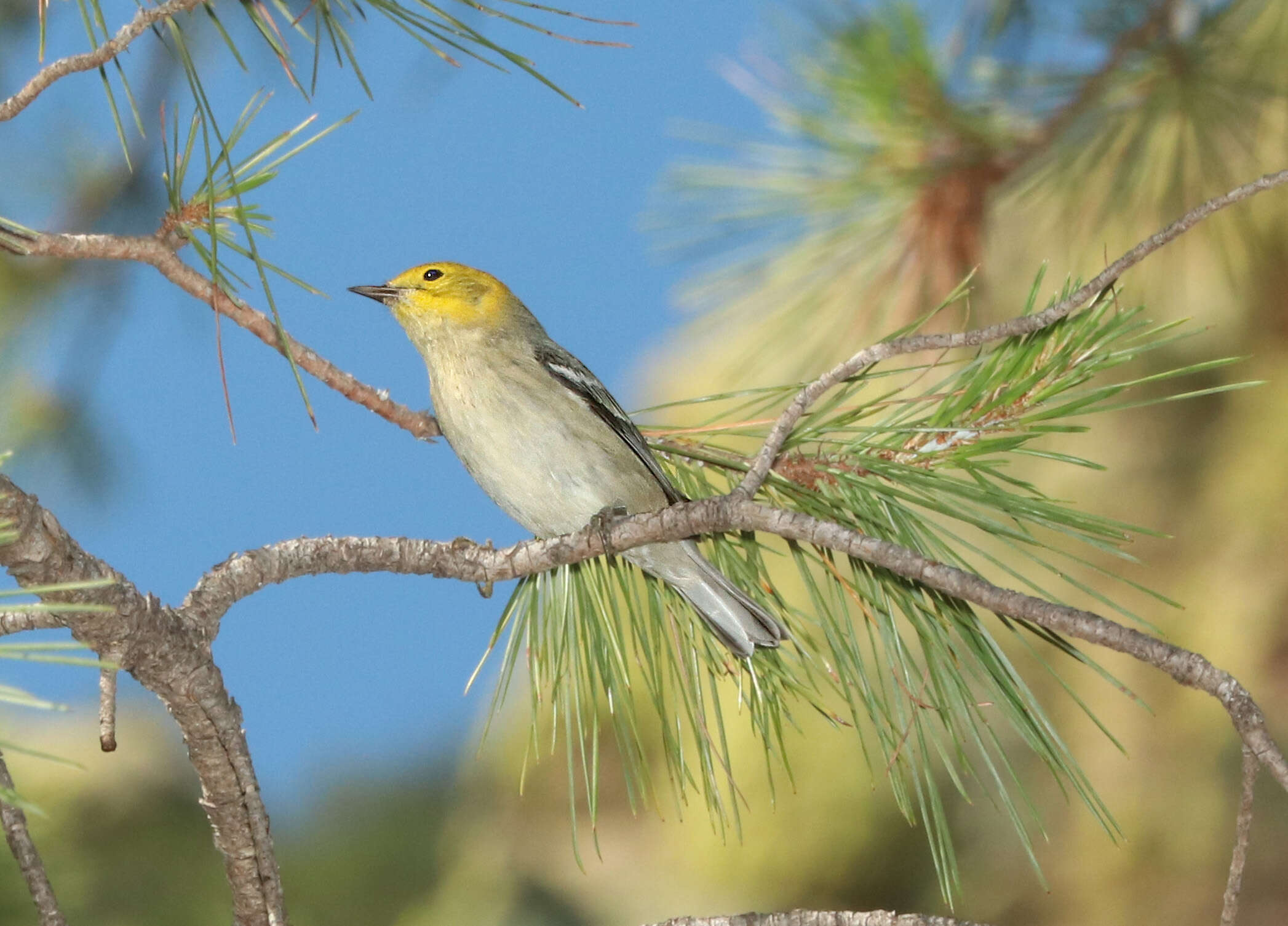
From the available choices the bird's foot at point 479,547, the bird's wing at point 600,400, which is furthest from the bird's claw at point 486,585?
the bird's wing at point 600,400

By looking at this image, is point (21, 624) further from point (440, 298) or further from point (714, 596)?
Answer: point (440, 298)

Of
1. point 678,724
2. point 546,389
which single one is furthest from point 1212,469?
point 678,724

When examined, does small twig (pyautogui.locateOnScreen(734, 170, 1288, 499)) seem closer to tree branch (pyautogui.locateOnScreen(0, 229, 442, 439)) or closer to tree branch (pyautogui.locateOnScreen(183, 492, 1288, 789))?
tree branch (pyautogui.locateOnScreen(183, 492, 1288, 789))

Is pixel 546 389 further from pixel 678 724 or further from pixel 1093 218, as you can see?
pixel 1093 218

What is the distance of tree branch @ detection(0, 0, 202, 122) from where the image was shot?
132 cm

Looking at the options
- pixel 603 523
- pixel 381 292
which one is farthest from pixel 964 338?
pixel 381 292

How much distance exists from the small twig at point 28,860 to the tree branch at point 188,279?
579 mm

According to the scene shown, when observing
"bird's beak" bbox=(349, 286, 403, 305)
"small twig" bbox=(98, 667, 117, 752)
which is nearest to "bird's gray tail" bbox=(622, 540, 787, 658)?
"small twig" bbox=(98, 667, 117, 752)

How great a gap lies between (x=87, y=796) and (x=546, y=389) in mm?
1696

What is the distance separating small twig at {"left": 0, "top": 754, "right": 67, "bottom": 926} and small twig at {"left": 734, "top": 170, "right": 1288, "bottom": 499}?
827 millimetres

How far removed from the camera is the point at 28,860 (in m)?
1.21

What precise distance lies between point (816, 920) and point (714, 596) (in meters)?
0.60

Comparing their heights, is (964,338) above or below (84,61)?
below

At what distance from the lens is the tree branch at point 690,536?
1131 mm
